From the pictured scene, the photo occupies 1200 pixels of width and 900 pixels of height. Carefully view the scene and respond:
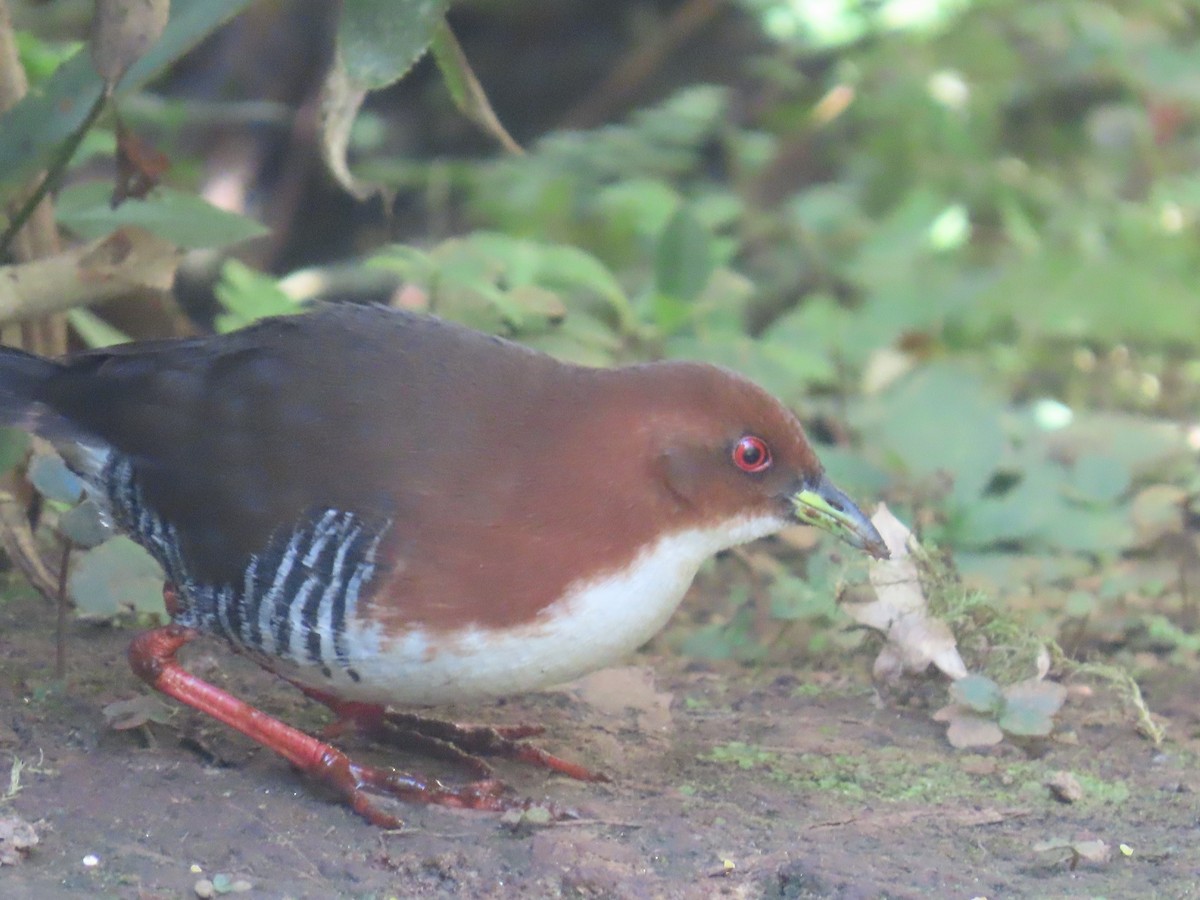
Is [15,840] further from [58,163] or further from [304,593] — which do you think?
[58,163]

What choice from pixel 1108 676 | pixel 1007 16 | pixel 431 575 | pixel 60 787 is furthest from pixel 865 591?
pixel 1007 16

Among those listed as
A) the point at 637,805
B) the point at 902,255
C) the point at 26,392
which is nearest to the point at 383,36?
the point at 26,392

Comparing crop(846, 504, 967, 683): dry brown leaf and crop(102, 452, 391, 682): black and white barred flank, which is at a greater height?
crop(102, 452, 391, 682): black and white barred flank

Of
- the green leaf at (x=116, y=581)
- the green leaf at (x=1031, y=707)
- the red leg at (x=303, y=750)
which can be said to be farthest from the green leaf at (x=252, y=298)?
the green leaf at (x=1031, y=707)

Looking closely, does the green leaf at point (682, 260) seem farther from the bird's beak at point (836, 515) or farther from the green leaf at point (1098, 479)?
the bird's beak at point (836, 515)

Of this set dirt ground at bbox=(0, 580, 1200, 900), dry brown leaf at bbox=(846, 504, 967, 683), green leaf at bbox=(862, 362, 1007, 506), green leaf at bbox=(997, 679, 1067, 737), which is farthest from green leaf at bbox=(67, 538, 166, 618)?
green leaf at bbox=(862, 362, 1007, 506)

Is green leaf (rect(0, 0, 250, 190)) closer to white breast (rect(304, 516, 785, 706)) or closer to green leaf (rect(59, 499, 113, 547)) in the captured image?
green leaf (rect(59, 499, 113, 547))
